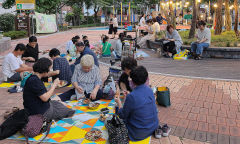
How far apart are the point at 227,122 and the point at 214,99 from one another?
1.11 meters

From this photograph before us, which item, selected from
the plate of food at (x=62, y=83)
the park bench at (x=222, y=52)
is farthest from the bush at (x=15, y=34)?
the park bench at (x=222, y=52)

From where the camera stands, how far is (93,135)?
390 centimetres

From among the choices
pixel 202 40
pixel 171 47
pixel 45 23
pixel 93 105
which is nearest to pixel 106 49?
pixel 171 47

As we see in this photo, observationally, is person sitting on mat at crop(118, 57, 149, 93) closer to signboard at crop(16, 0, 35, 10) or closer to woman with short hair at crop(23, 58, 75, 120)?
woman with short hair at crop(23, 58, 75, 120)

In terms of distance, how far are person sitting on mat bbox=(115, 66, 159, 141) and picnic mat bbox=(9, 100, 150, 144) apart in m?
0.22

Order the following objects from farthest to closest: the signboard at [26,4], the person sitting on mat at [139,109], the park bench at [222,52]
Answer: the signboard at [26,4], the park bench at [222,52], the person sitting on mat at [139,109]

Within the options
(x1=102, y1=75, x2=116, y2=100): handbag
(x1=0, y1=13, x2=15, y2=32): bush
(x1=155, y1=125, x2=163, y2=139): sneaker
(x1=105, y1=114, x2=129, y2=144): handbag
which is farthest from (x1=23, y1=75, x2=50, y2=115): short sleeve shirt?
(x1=0, y1=13, x2=15, y2=32): bush

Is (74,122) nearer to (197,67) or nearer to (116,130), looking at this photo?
(116,130)

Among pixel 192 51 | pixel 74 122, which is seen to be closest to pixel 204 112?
pixel 74 122

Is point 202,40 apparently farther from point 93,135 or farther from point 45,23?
point 45,23

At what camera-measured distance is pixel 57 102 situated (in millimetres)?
4652

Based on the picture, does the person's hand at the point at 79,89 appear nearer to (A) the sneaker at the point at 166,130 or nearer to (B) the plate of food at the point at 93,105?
(B) the plate of food at the point at 93,105

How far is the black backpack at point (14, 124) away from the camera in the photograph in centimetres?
380

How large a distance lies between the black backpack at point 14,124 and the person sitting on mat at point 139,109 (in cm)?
154
